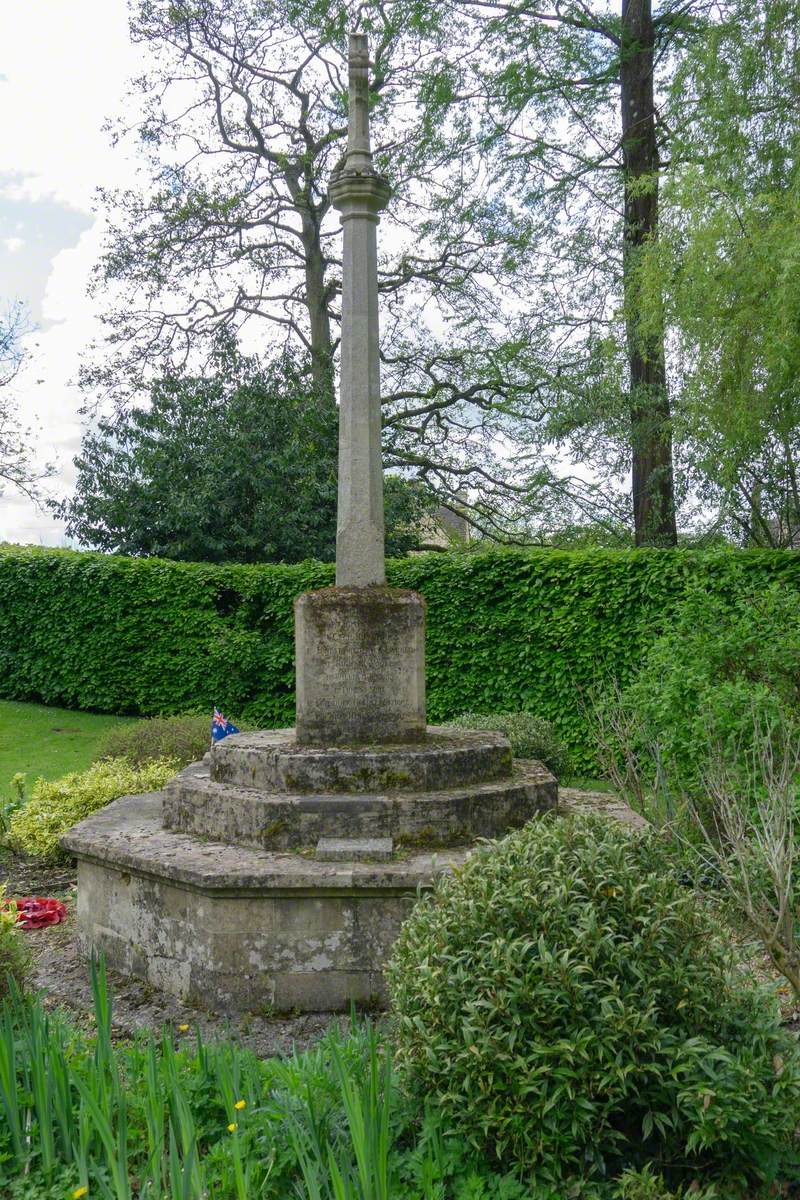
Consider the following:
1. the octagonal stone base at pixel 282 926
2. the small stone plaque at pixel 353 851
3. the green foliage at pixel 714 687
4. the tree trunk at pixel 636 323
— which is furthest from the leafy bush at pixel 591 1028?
the tree trunk at pixel 636 323

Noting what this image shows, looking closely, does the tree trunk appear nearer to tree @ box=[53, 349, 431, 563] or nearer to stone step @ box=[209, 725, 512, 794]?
tree @ box=[53, 349, 431, 563]

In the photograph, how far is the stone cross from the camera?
616cm

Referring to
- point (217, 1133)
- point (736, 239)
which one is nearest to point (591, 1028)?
point (217, 1133)

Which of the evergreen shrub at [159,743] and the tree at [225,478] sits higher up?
the tree at [225,478]

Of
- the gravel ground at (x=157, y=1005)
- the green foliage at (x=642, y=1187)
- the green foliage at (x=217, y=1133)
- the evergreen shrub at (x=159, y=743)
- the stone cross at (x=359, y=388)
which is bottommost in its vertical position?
the gravel ground at (x=157, y=1005)

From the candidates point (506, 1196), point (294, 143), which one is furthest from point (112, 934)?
point (294, 143)

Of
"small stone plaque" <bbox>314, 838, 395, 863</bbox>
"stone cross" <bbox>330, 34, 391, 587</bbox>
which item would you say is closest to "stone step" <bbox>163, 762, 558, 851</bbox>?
"small stone plaque" <bbox>314, 838, 395, 863</bbox>

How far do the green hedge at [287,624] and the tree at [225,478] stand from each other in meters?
1.31

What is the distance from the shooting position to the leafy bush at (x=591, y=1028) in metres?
2.83

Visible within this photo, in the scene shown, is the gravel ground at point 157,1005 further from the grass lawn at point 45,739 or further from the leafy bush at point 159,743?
the grass lawn at point 45,739

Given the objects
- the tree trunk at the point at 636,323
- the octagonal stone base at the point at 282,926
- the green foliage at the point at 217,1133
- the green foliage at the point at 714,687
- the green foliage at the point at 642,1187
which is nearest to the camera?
the green foliage at the point at 217,1133

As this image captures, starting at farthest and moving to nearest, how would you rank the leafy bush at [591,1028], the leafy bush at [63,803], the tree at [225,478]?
the tree at [225,478]
the leafy bush at [63,803]
the leafy bush at [591,1028]

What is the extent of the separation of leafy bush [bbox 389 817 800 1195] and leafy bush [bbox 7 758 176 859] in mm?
5558

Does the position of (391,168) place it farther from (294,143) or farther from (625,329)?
(625,329)
